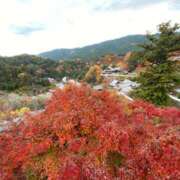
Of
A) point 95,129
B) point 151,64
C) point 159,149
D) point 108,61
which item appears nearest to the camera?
point 159,149

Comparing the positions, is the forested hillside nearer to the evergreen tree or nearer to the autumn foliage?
the evergreen tree

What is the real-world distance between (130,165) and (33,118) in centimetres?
485

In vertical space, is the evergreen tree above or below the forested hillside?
above

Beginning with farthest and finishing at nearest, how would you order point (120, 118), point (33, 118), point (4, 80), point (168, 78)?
point (4, 80) → point (168, 78) → point (33, 118) → point (120, 118)

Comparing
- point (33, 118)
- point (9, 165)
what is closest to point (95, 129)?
point (33, 118)

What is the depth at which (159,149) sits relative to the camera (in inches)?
216

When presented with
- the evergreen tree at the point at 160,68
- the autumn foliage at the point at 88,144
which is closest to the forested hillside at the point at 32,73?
the evergreen tree at the point at 160,68

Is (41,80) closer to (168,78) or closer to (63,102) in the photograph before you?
(168,78)

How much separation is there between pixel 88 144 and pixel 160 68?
14.5 meters

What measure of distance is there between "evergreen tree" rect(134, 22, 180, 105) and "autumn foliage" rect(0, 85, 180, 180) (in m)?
9.65

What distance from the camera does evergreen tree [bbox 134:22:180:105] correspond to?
20.8 m

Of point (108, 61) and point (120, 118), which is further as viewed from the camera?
point (108, 61)

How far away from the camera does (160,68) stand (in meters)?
21.1

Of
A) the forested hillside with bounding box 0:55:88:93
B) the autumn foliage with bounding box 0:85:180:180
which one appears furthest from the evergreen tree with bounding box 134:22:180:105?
the forested hillside with bounding box 0:55:88:93
